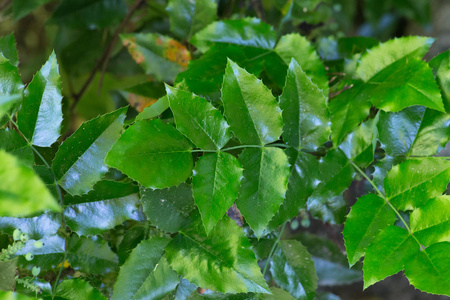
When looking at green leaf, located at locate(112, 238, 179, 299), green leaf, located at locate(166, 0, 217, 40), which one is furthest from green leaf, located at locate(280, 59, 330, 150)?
green leaf, located at locate(166, 0, 217, 40)

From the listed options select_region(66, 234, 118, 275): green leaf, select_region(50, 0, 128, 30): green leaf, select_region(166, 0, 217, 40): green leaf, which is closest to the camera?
select_region(66, 234, 118, 275): green leaf

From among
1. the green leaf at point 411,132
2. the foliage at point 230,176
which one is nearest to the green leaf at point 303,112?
the foliage at point 230,176

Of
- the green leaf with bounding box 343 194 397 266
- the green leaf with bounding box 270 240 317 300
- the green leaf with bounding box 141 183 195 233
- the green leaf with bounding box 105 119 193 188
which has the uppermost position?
the green leaf with bounding box 105 119 193 188

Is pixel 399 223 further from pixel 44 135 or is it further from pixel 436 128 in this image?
pixel 44 135

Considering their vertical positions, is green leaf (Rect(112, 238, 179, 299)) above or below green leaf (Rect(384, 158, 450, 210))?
below

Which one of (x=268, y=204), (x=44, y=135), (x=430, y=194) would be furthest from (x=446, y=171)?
(x=44, y=135)

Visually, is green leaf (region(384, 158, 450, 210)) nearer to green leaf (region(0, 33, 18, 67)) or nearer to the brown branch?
green leaf (region(0, 33, 18, 67))

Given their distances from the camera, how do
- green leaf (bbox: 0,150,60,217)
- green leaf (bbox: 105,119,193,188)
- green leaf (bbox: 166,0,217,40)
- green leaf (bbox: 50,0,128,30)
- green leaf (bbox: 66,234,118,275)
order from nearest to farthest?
green leaf (bbox: 0,150,60,217) → green leaf (bbox: 105,119,193,188) → green leaf (bbox: 66,234,118,275) → green leaf (bbox: 166,0,217,40) → green leaf (bbox: 50,0,128,30)
